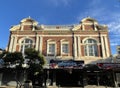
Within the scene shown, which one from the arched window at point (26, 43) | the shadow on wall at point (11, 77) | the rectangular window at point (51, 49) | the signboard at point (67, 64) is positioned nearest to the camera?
the signboard at point (67, 64)

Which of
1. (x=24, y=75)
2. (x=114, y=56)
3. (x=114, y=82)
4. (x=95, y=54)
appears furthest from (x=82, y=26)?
(x=24, y=75)

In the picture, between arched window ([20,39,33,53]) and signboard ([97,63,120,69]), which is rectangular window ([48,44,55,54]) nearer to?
arched window ([20,39,33,53])

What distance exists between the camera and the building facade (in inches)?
1087

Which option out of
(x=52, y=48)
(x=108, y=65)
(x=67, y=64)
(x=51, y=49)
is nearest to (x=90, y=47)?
(x=108, y=65)

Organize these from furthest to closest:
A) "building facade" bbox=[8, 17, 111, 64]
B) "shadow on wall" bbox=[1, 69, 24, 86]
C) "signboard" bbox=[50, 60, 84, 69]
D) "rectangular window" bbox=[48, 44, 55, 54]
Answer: "rectangular window" bbox=[48, 44, 55, 54]
"building facade" bbox=[8, 17, 111, 64]
"shadow on wall" bbox=[1, 69, 24, 86]
"signboard" bbox=[50, 60, 84, 69]

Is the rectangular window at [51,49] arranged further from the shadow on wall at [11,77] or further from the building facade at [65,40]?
the shadow on wall at [11,77]

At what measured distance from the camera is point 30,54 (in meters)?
21.6

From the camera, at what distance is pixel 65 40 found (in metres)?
28.8

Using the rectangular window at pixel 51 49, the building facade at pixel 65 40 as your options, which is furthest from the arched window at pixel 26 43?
the rectangular window at pixel 51 49

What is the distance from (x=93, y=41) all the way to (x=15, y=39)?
42.0ft

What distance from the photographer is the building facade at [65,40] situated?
2761 centimetres

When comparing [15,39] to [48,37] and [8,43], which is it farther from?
[48,37]

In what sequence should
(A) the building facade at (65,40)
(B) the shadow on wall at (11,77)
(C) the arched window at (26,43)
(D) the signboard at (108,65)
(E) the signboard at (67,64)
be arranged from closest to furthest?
(D) the signboard at (108,65) < (E) the signboard at (67,64) < (B) the shadow on wall at (11,77) < (A) the building facade at (65,40) < (C) the arched window at (26,43)

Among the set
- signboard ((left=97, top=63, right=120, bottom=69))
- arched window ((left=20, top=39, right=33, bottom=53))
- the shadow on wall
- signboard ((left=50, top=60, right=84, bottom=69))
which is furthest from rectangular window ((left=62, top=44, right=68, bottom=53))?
the shadow on wall
